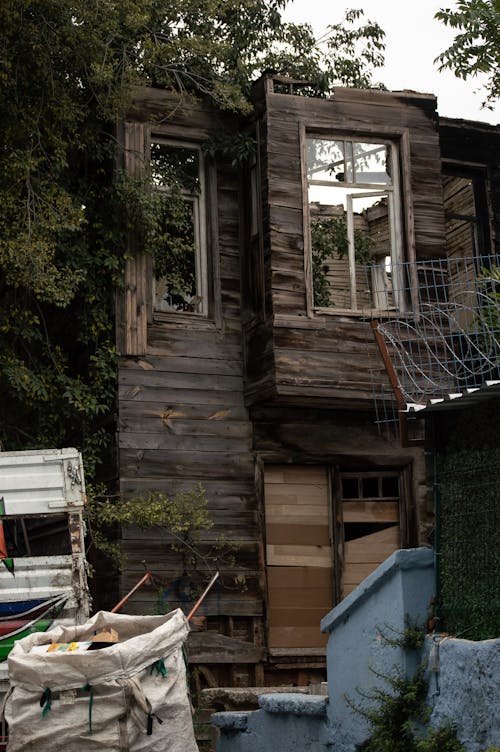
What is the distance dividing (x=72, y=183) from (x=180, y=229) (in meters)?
1.50

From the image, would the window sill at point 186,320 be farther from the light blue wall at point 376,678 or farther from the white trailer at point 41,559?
the light blue wall at point 376,678

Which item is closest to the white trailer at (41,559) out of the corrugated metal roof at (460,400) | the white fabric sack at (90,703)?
the white fabric sack at (90,703)

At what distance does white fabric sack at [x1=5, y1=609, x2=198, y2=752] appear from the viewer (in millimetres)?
8930

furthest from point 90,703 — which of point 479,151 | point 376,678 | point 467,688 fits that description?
point 479,151

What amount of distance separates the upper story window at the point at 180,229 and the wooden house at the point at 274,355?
0.03m

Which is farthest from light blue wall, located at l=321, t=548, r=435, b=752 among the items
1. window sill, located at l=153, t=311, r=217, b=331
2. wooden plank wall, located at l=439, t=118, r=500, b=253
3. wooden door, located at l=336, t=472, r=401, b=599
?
wooden plank wall, located at l=439, t=118, r=500, b=253

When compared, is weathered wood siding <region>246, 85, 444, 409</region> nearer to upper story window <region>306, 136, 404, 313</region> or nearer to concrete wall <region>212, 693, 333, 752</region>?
upper story window <region>306, 136, 404, 313</region>

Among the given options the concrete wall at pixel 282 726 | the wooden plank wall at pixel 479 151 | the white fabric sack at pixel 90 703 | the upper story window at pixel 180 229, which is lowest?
the concrete wall at pixel 282 726

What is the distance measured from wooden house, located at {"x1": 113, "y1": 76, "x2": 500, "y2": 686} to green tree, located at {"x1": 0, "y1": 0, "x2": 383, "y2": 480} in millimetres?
352

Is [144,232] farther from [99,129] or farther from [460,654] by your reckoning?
[460,654]

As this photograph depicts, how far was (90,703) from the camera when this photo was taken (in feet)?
29.3

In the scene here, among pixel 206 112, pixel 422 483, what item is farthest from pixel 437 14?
pixel 422 483

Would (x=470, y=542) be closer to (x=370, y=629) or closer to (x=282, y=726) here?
(x=370, y=629)

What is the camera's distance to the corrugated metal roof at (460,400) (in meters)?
8.15
